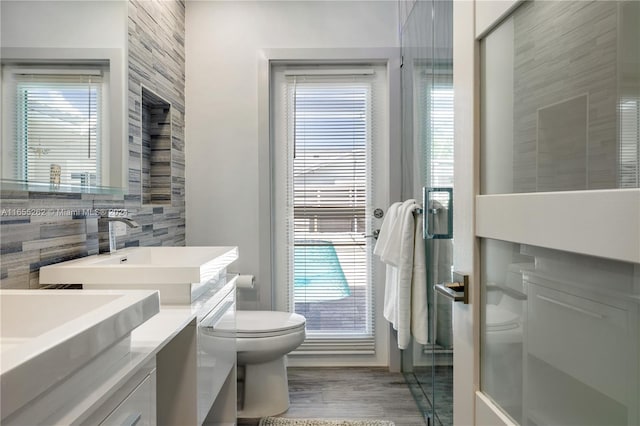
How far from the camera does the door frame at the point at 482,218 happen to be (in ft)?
1.74

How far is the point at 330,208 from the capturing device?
279cm

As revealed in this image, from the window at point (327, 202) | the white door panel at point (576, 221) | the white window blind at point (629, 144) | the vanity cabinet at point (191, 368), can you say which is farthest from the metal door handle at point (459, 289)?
the window at point (327, 202)

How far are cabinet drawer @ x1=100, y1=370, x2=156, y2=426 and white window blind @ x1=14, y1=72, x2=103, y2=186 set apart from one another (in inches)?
28.7

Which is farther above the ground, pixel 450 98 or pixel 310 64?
pixel 310 64

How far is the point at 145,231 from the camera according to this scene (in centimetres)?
210

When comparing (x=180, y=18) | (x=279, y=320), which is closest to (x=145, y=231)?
(x=279, y=320)

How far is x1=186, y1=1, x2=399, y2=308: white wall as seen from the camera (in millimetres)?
2680

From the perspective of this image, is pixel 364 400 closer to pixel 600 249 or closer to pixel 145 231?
pixel 145 231

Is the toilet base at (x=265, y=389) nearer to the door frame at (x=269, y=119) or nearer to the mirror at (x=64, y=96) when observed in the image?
the door frame at (x=269, y=119)

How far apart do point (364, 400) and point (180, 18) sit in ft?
8.50

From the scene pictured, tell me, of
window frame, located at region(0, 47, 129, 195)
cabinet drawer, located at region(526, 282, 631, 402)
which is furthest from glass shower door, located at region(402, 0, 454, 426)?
window frame, located at region(0, 47, 129, 195)

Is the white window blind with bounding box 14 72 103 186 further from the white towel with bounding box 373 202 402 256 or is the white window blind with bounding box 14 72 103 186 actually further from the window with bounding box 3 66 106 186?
the white towel with bounding box 373 202 402 256

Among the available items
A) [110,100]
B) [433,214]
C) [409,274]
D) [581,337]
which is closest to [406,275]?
[409,274]

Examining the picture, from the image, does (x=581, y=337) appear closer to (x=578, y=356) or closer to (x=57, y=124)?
(x=578, y=356)
